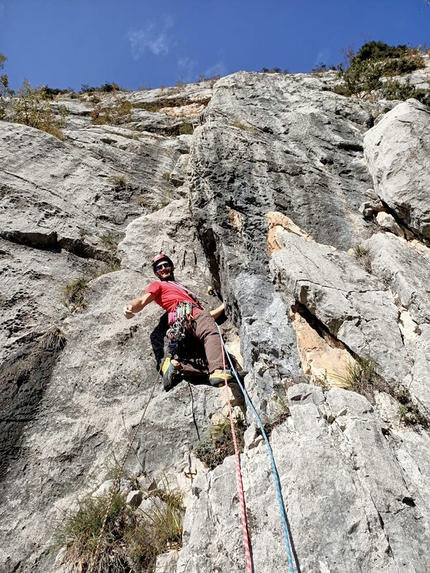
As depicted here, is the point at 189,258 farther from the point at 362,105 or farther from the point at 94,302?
the point at 362,105

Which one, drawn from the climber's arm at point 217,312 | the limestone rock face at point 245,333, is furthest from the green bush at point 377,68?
the climber's arm at point 217,312

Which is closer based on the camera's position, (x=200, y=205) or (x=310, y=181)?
(x=200, y=205)

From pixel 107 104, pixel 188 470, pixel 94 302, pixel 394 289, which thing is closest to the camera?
pixel 188 470

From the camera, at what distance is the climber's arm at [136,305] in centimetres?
546

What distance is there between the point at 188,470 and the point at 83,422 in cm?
141

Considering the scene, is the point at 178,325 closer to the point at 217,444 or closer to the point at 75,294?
the point at 217,444

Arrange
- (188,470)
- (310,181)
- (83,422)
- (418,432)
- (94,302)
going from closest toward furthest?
(418,432) → (188,470) → (83,422) → (94,302) → (310,181)

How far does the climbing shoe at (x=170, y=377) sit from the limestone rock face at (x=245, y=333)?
3.8 inches

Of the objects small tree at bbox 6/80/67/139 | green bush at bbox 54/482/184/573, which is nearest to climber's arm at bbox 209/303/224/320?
green bush at bbox 54/482/184/573

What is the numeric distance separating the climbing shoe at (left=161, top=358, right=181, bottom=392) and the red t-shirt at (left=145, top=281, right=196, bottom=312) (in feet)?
3.34

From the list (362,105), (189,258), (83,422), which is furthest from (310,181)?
(83,422)

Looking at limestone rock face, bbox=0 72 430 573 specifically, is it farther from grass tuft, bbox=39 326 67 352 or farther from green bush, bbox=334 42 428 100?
green bush, bbox=334 42 428 100

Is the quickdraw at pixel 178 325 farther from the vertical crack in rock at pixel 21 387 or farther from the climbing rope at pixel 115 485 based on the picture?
the vertical crack in rock at pixel 21 387

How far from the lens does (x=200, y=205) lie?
22.6 ft
